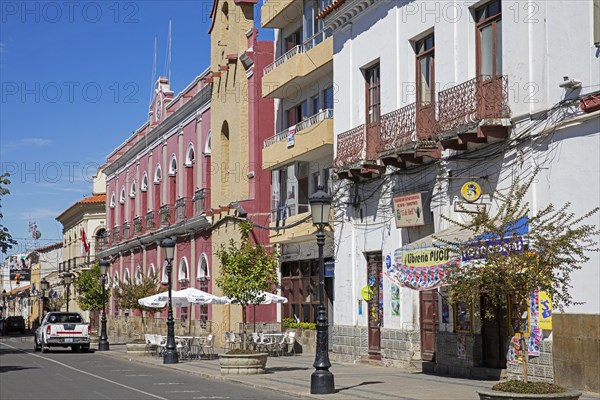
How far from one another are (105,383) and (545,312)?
33.3 feet

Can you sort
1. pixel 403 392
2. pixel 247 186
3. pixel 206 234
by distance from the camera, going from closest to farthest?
pixel 403 392, pixel 247 186, pixel 206 234

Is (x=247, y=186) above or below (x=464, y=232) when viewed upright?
above

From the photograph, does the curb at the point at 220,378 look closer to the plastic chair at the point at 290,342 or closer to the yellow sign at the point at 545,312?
the yellow sign at the point at 545,312

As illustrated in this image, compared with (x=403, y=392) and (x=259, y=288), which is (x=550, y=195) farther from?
(x=259, y=288)

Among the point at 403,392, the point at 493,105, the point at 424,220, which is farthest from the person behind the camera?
the point at 424,220

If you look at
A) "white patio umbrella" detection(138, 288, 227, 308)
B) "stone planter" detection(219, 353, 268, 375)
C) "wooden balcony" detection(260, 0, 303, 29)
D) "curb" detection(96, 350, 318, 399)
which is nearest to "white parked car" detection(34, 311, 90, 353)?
"curb" detection(96, 350, 318, 399)

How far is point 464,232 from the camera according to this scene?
20.2 metres

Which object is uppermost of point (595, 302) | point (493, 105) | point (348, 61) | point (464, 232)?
point (348, 61)

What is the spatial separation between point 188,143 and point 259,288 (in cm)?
2090

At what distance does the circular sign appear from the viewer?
20453 mm

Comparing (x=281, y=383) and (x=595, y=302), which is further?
(x=281, y=383)

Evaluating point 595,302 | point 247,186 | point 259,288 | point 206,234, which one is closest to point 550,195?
point 595,302

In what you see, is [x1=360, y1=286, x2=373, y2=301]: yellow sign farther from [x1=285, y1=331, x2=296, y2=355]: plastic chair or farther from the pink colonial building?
the pink colonial building

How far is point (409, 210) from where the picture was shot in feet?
78.8
